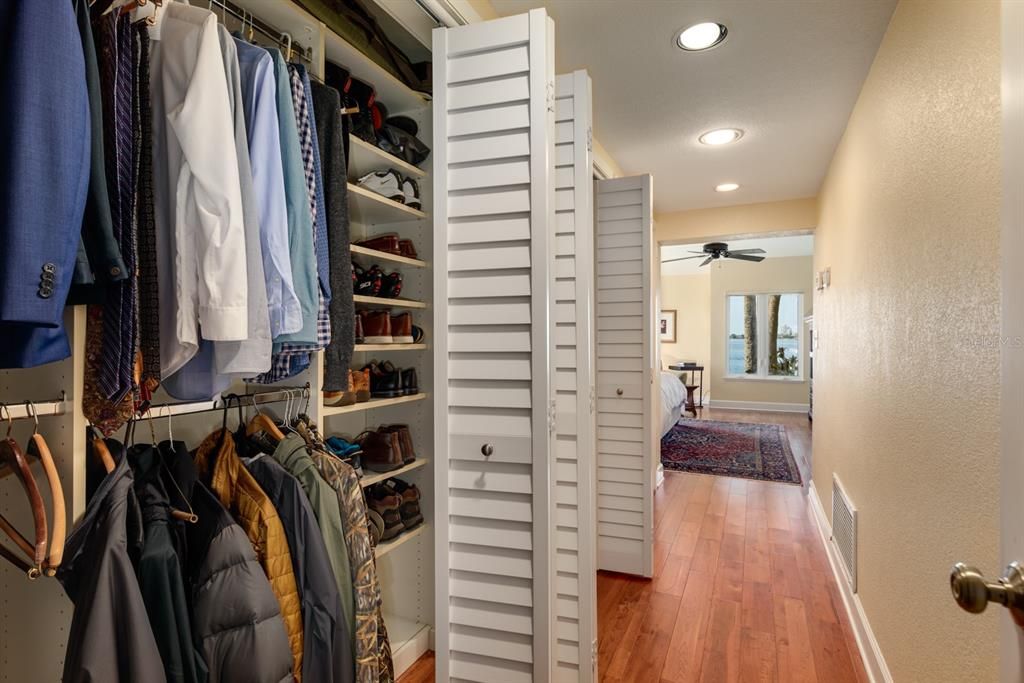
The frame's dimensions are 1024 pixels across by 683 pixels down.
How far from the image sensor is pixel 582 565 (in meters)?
1.81

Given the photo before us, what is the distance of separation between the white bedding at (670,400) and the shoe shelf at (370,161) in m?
4.29

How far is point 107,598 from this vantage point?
2.70ft

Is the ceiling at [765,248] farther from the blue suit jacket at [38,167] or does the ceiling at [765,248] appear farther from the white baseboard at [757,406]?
the blue suit jacket at [38,167]

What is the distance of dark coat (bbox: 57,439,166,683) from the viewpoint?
0.80 metres

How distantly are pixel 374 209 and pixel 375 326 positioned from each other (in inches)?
16.7

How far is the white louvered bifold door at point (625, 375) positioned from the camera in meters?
2.76

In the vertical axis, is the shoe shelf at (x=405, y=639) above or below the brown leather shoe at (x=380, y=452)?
below

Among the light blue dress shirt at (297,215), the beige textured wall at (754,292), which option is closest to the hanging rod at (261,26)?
the light blue dress shirt at (297,215)

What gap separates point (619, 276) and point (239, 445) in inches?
79.9

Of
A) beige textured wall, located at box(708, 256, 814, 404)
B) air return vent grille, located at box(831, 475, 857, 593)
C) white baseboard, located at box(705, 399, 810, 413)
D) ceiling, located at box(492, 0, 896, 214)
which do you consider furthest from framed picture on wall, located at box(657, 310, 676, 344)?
air return vent grille, located at box(831, 475, 857, 593)

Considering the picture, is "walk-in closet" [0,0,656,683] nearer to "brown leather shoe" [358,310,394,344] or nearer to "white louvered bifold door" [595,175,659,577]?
"brown leather shoe" [358,310,394,344]

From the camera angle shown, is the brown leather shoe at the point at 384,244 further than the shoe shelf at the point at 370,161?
Yes

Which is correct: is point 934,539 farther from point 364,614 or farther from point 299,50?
point 299,50

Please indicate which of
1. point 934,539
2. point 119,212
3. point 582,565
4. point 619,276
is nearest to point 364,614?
point 582,565
